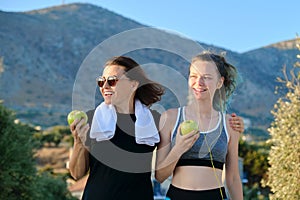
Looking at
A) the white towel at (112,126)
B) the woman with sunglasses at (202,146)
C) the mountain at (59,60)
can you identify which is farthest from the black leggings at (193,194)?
the mountain at (59,60)

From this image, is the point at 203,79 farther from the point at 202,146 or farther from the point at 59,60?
the point at 59,60

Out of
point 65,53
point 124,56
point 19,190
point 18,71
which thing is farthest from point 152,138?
point 65,53

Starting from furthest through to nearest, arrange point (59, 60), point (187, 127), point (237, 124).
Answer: point (59, 60)
point (237, 124)
point (187, 127)

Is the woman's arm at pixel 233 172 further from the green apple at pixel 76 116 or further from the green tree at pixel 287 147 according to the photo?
the green tree at pixel 287 147

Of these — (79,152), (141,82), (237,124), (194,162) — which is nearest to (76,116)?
(79,152)

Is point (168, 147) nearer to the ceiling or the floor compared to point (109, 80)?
nearer to the floor

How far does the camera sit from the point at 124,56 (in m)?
3.36

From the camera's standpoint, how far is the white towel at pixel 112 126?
3176 millimetres

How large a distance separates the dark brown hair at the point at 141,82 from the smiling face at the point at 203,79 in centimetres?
28

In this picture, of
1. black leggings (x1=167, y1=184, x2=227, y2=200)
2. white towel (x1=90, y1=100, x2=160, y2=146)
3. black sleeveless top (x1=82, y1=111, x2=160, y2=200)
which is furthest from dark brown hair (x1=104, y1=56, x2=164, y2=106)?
black leggings (x1=167, y1=184, x2=227, y2=200)

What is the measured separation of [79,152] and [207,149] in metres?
0.83

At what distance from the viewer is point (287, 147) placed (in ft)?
24.9

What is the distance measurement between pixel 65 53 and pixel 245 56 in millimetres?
35975

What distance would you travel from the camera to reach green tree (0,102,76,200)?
9539 millimetres
